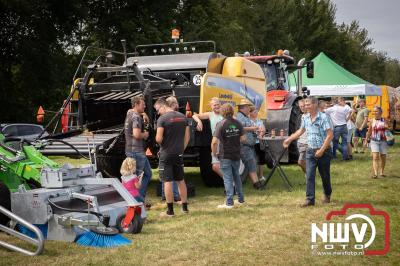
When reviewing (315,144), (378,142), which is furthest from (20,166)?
(378,142)

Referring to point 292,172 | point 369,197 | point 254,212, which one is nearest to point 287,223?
point 254,212

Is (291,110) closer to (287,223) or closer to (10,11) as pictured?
(287,223)

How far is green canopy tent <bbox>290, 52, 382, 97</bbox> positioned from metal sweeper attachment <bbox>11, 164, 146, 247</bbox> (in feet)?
56.1

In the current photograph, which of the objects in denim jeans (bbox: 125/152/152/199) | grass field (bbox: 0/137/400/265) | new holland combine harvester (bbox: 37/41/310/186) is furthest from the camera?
new holland combine harvester (bbox: 37/41/310/186)

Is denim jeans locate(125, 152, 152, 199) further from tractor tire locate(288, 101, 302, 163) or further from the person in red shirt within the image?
tractor tire locate(288, 101, 302, 163)

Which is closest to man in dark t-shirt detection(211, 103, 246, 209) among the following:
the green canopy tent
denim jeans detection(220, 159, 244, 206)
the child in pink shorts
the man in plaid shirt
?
denim jeans detection(220, 159, 244, 206)

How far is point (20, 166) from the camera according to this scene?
274 inches

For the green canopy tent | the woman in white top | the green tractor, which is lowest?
the green tractor

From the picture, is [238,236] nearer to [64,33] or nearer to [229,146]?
[229,146]

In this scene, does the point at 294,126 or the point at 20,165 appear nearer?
the point at 20,165

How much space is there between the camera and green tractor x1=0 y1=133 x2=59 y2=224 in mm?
6914

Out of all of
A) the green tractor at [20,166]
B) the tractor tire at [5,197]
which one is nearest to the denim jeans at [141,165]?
the green tractor at [20,166]

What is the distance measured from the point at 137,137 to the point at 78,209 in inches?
77.4

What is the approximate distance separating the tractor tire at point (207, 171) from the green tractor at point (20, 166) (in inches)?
144
